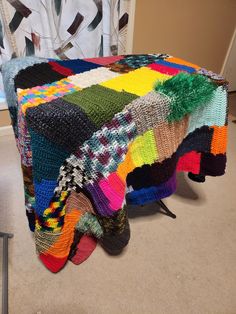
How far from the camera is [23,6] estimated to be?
57.9 inches

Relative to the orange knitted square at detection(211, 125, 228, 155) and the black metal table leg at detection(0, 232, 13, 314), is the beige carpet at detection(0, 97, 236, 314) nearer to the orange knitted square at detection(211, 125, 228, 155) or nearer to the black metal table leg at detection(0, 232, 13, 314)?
the black metal table leg at detection(0, 232, 13, 314)

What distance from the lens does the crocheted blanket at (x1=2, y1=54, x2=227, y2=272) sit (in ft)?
2.11

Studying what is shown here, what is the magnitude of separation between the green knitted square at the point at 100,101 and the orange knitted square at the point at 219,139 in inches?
15.4

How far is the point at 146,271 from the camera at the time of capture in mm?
1094

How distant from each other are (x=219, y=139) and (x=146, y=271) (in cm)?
66

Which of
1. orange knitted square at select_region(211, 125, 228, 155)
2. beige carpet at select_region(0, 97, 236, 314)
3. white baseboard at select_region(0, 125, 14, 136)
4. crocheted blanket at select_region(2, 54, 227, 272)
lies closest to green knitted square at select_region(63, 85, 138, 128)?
crocheted blanket at select_region(2, 54, 227, 272)

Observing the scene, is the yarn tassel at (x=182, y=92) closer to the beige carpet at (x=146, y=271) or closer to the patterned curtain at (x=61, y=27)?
the beige carpet at (x=146, y=271)

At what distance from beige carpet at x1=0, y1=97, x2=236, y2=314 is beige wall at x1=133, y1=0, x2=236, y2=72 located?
1.44 metres

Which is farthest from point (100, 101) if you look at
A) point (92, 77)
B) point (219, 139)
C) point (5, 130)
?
A: point (5, 130)

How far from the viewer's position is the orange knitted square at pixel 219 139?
3.04 ft

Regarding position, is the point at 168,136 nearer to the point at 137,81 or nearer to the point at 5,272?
the point at 137,81

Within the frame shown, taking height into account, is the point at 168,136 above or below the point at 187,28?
below

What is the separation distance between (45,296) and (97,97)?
0.82m

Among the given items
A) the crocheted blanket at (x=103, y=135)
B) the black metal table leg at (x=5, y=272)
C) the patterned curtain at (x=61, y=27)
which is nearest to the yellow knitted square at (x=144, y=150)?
the crocheted blanket at (x=103, y=135)
